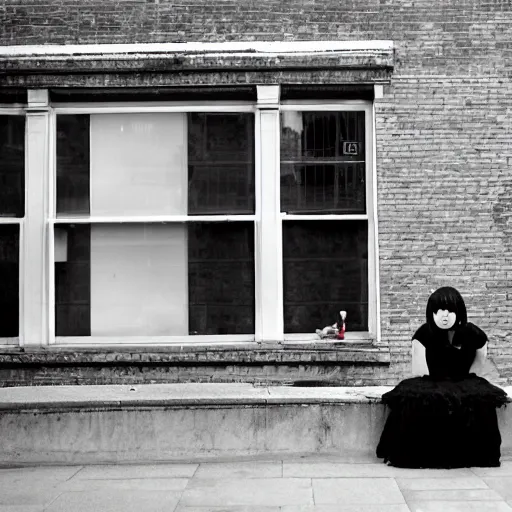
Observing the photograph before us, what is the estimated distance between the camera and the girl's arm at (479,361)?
7.52 m

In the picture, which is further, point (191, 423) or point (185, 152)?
point (185, 152)

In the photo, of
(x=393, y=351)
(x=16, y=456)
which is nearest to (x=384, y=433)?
(x=393, y=351)

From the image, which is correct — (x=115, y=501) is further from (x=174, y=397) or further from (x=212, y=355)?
(x=212, y=355)

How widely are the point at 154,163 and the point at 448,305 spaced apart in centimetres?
434

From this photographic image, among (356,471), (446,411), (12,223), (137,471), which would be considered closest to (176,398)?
(137,471)

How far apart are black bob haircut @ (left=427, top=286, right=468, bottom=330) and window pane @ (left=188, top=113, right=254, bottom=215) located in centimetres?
345

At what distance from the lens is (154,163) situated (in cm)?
1036

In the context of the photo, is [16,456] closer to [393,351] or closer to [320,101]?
[393,351]

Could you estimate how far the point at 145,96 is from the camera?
1030cm

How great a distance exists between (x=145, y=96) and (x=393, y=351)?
13.3ft

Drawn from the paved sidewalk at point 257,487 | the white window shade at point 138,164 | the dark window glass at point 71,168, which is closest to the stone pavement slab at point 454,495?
the paved sidewalk at point 257,487

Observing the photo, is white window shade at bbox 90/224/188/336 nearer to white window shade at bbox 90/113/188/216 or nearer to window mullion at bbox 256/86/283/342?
white window shade at bbox 90/113/188/216

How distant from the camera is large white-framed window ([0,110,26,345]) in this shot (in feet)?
33.8

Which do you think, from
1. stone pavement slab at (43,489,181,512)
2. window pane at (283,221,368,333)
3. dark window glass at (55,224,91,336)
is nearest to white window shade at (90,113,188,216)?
dark window glass at (55,224,91,336)
